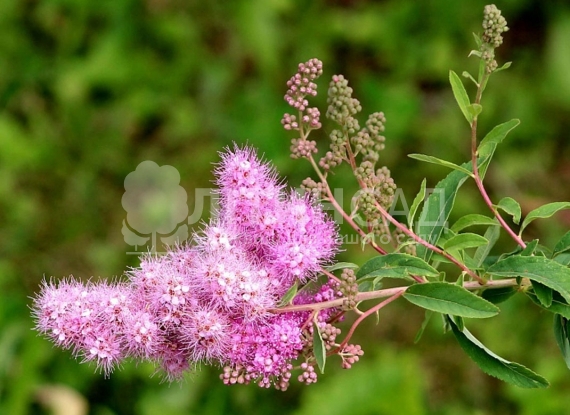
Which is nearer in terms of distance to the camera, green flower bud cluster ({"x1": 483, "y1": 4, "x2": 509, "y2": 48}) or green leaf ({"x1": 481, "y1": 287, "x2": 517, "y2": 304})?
green flower bud cluster ({"x1": 483, "y1": 4, "x2": 509, "y2": 48})

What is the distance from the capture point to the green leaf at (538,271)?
1433 mm

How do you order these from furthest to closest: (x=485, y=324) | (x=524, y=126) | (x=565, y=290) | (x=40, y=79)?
(x=40, y=79) < (x=524, y=126) < (x=485, y=324) < (x=565, y=290)

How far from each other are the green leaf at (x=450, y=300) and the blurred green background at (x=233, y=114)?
211 centimetres

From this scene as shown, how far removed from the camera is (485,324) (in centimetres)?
360

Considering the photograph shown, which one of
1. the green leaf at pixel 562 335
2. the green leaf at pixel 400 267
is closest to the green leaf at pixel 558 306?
the green leaf at pixel 562 335

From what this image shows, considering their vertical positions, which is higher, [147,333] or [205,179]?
[147,333]

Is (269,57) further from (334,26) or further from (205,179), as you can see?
(205,179)

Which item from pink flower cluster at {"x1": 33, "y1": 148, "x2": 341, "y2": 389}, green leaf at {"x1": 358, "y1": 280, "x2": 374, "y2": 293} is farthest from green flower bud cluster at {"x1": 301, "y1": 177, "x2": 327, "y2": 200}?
green leaf at {"x1": 358, "y1": 280, "x2": 374, "y2": 293}

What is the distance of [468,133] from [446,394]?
4.77ft

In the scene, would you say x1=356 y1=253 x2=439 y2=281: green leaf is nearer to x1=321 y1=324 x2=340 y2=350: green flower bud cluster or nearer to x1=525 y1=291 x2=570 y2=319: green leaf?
x1=321 y1=324 x2=340 y2=350: green flower bud cluster

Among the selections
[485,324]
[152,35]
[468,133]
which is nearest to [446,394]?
[485,324]

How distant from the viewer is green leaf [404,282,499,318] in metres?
1.43

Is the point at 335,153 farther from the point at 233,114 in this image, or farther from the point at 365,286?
the point at 233,114

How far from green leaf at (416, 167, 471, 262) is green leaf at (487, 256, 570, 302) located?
0.15 meters
